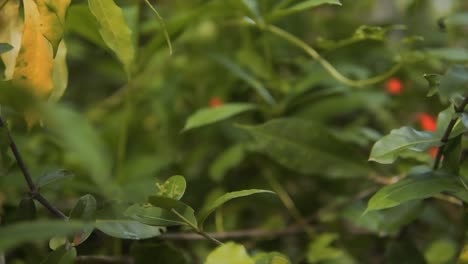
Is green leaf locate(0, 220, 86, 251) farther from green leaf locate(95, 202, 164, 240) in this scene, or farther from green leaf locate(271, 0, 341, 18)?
green leaf locate(271, 0, 341, 18)

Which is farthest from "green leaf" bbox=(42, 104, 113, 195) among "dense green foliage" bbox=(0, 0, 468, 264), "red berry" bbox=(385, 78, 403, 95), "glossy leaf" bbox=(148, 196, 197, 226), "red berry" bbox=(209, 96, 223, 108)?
"red berry" bbox=(385, 78, 403, 95)

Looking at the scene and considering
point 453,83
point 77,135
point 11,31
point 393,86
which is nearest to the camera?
point 77,135

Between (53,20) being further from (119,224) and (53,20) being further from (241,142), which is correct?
(241,142)

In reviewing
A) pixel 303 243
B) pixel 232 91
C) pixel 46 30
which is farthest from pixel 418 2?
pixel 46 30

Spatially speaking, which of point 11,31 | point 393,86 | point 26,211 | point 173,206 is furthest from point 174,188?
point 393,86

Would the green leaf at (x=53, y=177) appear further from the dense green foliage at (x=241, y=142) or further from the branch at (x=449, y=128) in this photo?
the branch at (x=449, y=128)

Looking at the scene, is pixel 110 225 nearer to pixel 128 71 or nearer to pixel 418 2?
pixel 128 71

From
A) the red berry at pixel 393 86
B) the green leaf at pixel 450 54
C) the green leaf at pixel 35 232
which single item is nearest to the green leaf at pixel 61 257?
the green leaf at pixel 35 232
